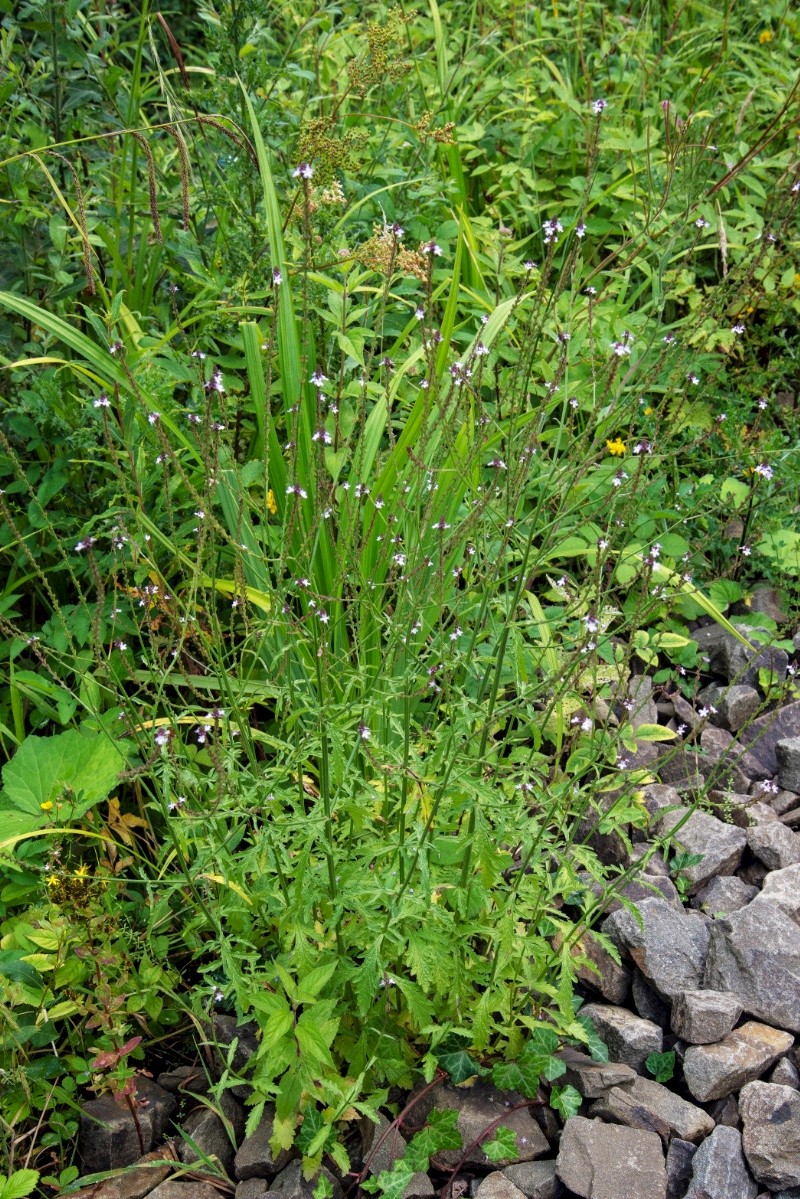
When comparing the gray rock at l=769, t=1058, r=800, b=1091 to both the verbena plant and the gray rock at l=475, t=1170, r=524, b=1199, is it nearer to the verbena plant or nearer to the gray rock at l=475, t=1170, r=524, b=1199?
the verbena plant

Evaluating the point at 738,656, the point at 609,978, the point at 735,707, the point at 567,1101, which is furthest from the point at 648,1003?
the point at 738,656

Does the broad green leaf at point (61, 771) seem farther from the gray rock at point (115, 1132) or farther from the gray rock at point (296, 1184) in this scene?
the gray rock at point (296, 1184)

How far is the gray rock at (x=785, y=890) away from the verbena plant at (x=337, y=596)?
385mm

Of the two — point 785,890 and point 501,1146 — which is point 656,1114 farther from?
point 785,890

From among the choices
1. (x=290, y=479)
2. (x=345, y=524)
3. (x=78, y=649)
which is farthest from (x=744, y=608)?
(x=78, y=649)

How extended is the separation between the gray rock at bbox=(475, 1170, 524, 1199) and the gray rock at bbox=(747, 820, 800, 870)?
3.58 ft

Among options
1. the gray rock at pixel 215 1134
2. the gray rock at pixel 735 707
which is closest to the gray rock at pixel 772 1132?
the gray rock at pixel 215 1134

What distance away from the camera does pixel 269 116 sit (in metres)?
3.28

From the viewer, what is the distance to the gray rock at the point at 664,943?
235 cm

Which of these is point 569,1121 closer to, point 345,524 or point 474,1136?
point 474,1136

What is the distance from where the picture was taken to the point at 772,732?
3.20 meters

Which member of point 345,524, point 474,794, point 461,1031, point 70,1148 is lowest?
point 70,1148

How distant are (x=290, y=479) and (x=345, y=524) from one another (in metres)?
0.62

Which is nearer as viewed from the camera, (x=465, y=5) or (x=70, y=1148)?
(x=70, y=1148)
